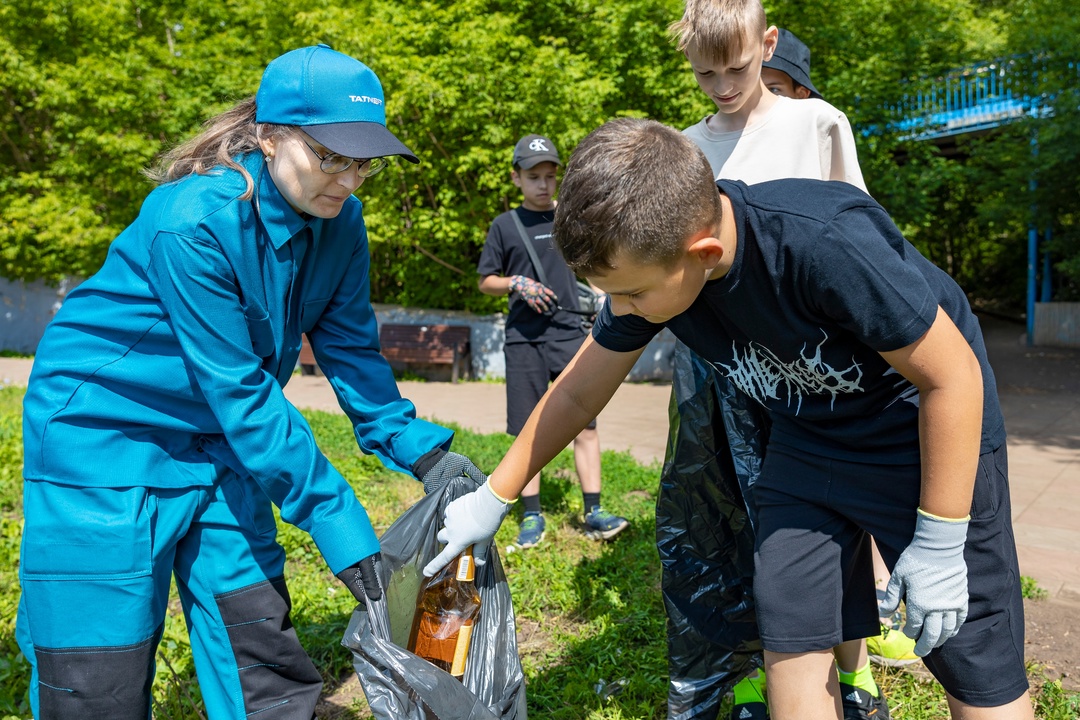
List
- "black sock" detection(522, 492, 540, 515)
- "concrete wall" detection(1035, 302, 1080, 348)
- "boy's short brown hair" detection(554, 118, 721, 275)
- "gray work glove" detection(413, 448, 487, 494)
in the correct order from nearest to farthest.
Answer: "boy's short brown hair" detection(554, 118, 721, 275), "gray work glove" detection(413, 448, 487, 494), "black sock" detection(522, 492, 540, 515), "concrete wall" detection(1035, 302, 1080, 348)

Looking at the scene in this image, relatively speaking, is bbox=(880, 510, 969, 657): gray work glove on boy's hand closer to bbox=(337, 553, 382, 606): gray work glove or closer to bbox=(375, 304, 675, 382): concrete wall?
bbox=(337, 553, 382, 606): gray work glove

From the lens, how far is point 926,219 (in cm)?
1045

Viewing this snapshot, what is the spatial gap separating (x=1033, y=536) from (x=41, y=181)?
1489 centimetres

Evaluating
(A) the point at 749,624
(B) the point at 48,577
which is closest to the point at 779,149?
(A) the point at 749,624

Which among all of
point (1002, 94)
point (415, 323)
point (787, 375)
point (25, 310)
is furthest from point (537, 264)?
point (25, 310)

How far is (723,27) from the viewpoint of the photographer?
7.77 ft

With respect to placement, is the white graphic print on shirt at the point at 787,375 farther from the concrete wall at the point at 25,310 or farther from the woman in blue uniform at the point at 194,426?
the concrete wall at the point at 25,310

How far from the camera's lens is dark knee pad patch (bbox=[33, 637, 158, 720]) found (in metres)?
1.83

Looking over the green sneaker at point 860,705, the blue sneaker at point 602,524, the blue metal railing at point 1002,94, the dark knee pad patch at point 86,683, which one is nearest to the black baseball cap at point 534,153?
the blue sneaker at point 602,524

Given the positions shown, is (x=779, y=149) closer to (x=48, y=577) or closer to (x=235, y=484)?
(x=235, y=484)

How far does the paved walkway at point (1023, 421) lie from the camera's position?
12.8 feet

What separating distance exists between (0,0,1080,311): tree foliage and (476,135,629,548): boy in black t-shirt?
510cm

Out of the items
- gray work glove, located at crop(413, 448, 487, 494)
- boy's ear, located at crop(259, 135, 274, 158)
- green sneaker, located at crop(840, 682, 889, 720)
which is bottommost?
green sneaker, located at crop(840, 682, 889, 720)

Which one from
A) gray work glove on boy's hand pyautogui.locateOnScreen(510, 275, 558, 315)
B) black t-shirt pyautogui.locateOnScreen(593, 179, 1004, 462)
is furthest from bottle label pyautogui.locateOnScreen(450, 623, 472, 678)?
gray work glove on boy's hand pyautogui.locateOnScreen(510, 275, 558, 315)
